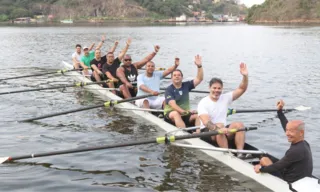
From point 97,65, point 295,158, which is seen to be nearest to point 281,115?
point 295,158

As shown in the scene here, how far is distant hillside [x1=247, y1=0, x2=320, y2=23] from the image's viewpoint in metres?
110

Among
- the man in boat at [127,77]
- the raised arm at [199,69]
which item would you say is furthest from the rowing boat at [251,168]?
the man in boat at [127,77]

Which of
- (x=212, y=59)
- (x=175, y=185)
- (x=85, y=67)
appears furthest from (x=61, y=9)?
(x=175, y=185)

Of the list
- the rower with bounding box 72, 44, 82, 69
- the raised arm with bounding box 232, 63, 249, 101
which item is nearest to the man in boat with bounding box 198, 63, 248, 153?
the raised arm with bounding box 232, 63, 249, 101

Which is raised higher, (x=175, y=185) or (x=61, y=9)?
(x=61, y=9)

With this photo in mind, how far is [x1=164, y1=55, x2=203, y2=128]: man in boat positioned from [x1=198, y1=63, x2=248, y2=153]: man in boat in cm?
Result: 147

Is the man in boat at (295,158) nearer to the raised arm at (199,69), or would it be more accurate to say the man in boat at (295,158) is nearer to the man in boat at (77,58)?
the raised arm at (199,69)

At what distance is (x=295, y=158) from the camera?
252 inches

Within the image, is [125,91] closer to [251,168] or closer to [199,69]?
[199,69]

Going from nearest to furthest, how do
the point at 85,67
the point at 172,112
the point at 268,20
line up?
the point at 172,112 → the point at 85,67 → the point at 268,20

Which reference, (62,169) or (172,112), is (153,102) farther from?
(62,169)

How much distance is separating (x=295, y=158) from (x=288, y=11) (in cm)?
11674

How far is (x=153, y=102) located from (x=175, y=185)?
501 cm

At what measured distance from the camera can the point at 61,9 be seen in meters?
199
